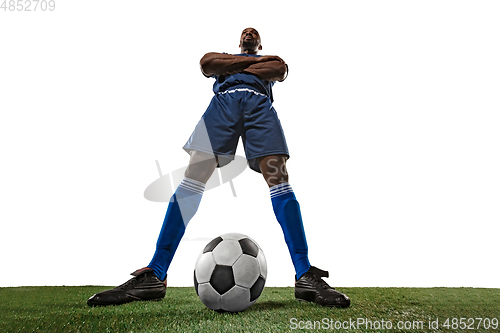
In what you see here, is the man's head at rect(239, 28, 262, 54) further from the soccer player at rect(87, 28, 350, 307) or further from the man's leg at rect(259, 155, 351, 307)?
the man's leg at rect(259, 155, 351, 307)

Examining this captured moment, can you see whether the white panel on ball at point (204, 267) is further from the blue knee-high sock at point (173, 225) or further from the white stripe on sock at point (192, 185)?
the white stripe on sock at point (192, 185)

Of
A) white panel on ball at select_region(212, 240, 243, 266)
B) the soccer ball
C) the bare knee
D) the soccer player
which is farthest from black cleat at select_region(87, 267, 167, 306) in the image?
the bare knee

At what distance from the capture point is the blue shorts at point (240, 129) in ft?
7.10

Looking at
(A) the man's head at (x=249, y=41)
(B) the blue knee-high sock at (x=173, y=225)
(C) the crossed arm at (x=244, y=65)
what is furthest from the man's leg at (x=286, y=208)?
(A) the man's head at (x=249, y=41)

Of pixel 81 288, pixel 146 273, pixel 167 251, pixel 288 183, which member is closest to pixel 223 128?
pixel 288 183

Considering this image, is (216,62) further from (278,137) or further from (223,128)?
(278,137)

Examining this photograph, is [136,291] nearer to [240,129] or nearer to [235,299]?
[235,299]

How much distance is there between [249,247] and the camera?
179cm

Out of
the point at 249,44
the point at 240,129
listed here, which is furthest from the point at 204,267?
the point at 249,44

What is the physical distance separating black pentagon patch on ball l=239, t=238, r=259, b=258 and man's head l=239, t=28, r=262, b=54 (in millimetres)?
1460

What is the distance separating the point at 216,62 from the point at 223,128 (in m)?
0.47

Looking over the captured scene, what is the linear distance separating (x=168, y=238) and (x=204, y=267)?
15.9 inches

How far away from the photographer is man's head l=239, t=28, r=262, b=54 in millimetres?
2523

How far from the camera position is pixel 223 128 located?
2203 millimetres
